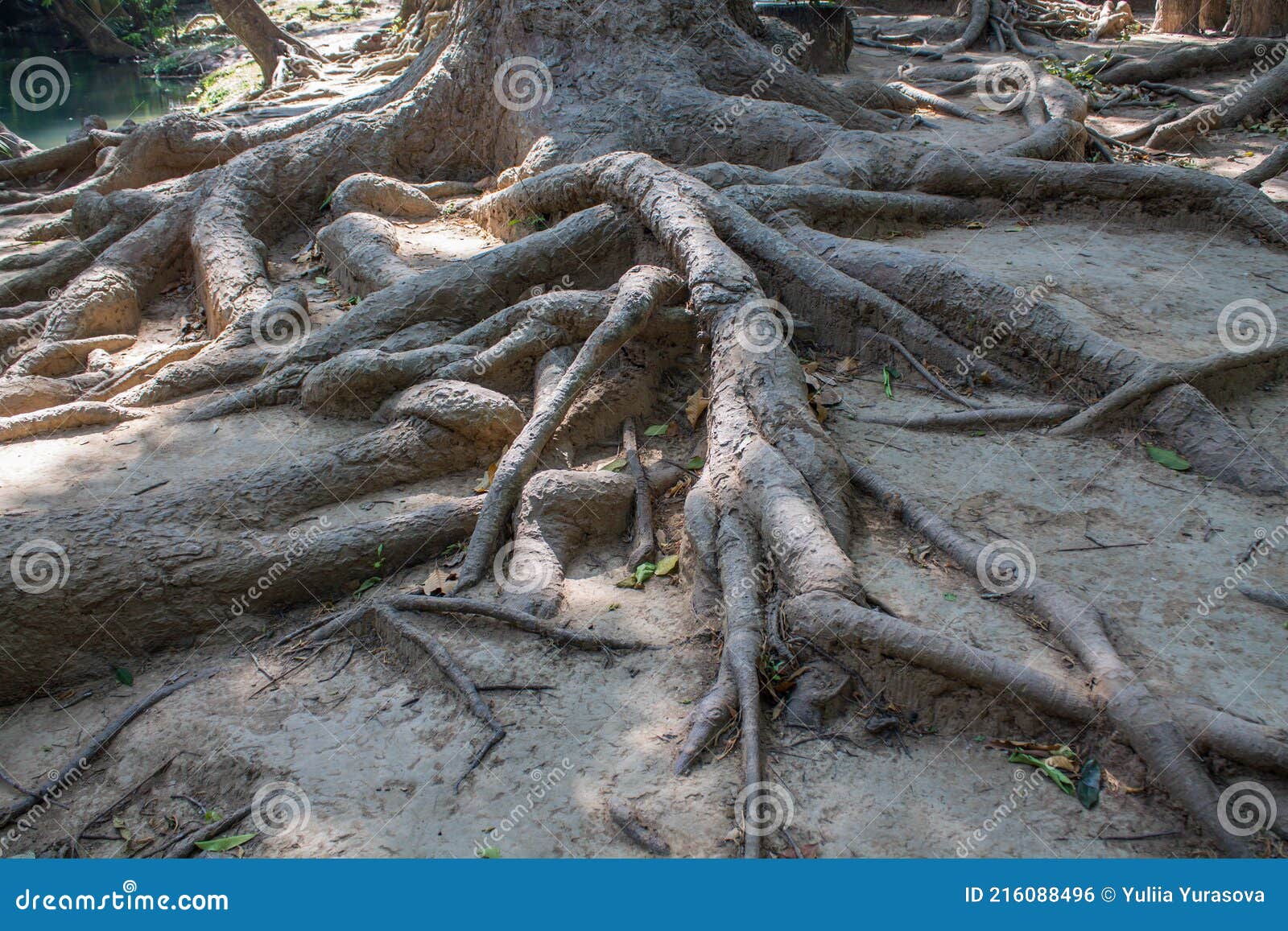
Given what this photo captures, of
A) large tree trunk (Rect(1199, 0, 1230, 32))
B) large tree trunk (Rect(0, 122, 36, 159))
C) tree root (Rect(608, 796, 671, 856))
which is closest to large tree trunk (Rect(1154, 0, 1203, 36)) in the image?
large tree trunk (Rect(1199, 0, 1230, 32))

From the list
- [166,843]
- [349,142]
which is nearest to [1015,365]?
[166,843]

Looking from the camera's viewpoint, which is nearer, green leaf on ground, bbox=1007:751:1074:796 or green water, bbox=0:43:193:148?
green leaf on ground, bbox=1007:751:1074:796

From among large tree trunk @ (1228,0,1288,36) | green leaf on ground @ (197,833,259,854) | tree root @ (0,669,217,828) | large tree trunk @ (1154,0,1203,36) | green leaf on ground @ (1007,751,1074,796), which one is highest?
green leaf on ground @ (1007,751,1074,796)

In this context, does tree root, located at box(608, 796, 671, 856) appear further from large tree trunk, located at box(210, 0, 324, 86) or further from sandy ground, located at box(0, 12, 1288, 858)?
large tree trunk, located at box(210, 0, 324, 86)

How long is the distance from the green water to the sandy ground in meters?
15.6

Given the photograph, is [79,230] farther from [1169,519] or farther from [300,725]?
[1169,519]

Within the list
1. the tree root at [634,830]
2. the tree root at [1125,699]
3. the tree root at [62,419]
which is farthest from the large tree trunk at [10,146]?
the tree root at [1125,699]

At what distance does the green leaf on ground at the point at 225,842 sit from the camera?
2.82m

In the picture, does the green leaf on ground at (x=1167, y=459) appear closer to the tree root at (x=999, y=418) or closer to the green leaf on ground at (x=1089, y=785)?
the tree root at (x=999, y=418)

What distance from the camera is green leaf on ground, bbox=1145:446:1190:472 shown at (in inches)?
150

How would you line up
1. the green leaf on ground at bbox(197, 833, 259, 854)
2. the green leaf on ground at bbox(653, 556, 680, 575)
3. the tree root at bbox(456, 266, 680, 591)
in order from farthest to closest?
the tree root at bbox(456, 266, 680, 591)
the green leaf on ground at bbox(653, 556, 680, 575)
the green leaf on ground at bbox(197, 833, 259, 854)

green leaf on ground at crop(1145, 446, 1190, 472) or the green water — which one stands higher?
green leaf on ground at crop(1145, 446, 1190, 472)

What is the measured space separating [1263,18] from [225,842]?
44.6 feet

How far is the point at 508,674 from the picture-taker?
3268 millimetres
